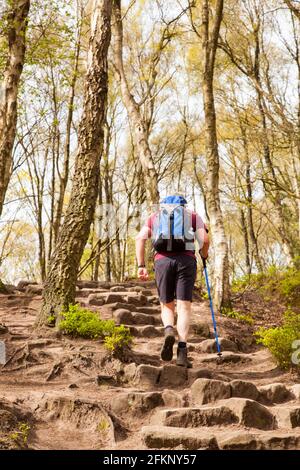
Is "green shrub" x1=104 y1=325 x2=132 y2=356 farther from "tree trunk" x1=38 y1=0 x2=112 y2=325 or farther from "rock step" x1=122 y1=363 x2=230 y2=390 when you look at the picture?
"tree trunk" x1=38 y1=0 x2=112 y2=325

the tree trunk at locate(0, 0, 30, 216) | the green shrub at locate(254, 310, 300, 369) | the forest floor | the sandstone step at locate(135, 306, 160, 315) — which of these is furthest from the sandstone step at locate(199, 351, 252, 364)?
the tree trunk at locate(0, 0, 30, 216)

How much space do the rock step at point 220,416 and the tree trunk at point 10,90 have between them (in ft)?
23.0

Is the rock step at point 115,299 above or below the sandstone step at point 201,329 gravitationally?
above

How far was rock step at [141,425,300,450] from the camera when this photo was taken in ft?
12.8

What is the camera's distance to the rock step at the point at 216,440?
3908mm

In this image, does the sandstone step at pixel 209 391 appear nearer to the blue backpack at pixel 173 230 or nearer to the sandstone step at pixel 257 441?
the sandstone step at pixel 257 441

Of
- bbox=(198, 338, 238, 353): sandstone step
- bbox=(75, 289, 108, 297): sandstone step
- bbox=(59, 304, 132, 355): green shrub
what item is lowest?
bbox=(198, 338, 238, 353): sandstone step

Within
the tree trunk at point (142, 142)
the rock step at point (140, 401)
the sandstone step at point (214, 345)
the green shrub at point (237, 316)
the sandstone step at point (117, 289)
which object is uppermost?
the tree trunk at point (142, 142)

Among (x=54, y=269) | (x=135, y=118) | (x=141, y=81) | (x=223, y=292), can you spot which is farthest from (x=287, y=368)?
(x=141, y=81)

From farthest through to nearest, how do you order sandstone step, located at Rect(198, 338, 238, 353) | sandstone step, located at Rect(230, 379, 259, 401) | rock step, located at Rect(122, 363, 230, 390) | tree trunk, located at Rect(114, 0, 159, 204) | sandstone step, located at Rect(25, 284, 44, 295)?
tree trunk, located at Rect(114, 0, 159, 204) → sandstone step, located at Rect(25, 284, 44, 295) → sandstone step, located at Rect(198, 338, 238, 353) → rock step, located at Rect(122, 363, 230, 390) → sandstone step, located at Rect(230, 379, 259, 401)

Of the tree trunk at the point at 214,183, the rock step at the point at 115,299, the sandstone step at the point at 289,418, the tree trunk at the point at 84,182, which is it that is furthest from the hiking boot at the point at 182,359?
the tree trunk at the point at 214,183

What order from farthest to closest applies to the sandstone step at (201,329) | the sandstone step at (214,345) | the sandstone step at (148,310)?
the sandstone step at (148,310) < the sandstone step at (201,329) < the sandstone step at (214,345)

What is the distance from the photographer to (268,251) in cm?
3809

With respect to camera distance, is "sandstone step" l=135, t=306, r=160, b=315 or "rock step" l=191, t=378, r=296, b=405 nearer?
"rock step" l=191, t=378, r=296, b=405
